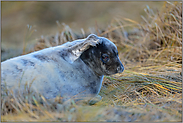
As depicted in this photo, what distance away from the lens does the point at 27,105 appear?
5.28 feet

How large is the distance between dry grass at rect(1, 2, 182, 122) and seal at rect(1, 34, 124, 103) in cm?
8

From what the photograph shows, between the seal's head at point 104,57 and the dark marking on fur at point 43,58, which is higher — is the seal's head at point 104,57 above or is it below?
below

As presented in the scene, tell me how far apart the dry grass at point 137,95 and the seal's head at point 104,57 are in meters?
0.31

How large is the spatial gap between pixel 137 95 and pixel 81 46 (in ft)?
2.98

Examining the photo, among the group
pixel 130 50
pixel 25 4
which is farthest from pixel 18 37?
pixel 130 50

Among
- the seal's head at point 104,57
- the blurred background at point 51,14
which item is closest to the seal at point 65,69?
the seal's head at point 104,57

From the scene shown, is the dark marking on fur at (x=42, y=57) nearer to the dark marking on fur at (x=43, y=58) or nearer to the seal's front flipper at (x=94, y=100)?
the dark marking on fur at (x=43, y=58)

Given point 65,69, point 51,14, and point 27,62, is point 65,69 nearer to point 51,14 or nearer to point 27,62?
point 27,62

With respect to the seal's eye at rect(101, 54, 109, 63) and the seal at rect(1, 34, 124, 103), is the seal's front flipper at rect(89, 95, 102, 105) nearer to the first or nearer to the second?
the seal at rect(1, 34, 124, 103)

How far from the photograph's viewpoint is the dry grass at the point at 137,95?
157 cm

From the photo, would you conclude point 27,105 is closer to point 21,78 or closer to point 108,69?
point 21,78

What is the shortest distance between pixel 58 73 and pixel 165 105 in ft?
3.17

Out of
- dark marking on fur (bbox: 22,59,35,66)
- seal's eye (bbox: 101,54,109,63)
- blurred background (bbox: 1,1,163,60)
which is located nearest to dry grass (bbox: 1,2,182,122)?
dark marking on fur (bbox: 22,59,35,66)

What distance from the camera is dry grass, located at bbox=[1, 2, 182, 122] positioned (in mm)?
1574
